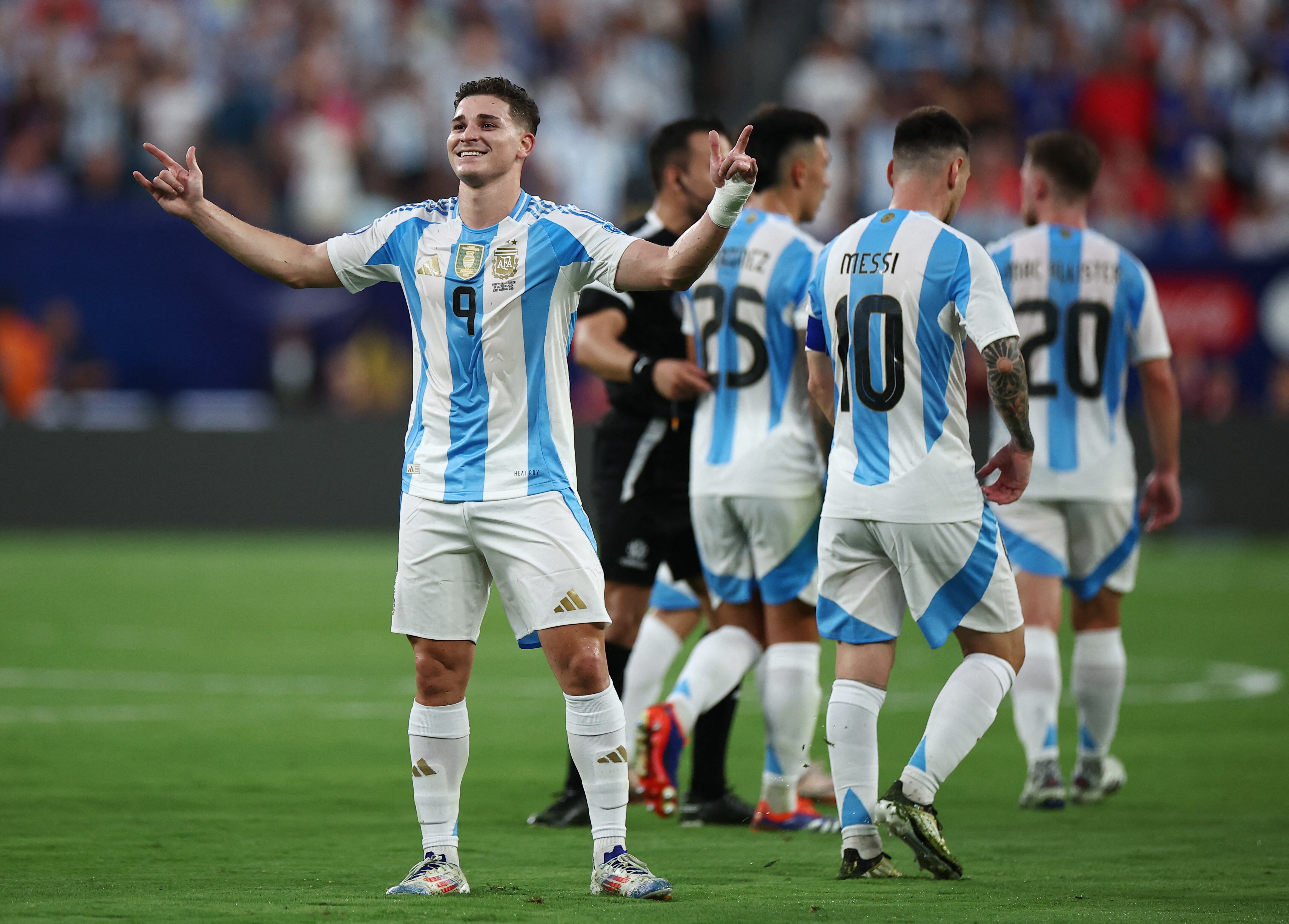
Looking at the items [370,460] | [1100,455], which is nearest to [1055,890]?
[1100,455]

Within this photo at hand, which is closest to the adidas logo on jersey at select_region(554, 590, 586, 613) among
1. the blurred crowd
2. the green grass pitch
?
the green grass pitch

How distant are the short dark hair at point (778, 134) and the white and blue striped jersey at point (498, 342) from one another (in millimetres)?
1703

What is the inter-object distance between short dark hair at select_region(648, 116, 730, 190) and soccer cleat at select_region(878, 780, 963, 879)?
9.32 ft

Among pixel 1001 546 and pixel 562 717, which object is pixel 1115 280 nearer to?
pixel 1001 546

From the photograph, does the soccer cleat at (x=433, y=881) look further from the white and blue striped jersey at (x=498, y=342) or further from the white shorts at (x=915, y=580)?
the white shorts at (x=915, y=580)

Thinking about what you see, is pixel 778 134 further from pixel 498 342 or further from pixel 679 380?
pixel 498 342

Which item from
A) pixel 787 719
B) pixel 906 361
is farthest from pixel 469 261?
pixel 787 719

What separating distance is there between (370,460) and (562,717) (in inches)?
372

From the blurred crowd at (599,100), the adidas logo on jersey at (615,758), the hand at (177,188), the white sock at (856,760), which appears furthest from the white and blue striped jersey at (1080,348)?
the blurred crowd at (599,100)

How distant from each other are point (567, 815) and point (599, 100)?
15363 mm

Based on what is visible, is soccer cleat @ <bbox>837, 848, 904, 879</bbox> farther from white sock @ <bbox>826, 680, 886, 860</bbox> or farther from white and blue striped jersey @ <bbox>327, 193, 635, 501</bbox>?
white and blue striped jersey @ <bbox>327, 193, 635, 501</bbox>

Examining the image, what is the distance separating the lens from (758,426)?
657 cm

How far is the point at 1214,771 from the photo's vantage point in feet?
24.9

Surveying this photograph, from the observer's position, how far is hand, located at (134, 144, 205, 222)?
507 centimetres
